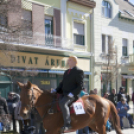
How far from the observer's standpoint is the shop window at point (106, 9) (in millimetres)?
22775

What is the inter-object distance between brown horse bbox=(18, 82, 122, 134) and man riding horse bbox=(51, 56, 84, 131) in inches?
8.8

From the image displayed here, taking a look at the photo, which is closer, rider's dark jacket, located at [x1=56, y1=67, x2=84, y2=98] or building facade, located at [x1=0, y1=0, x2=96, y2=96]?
rider's dark jacket, located at [x1=56, y1=67, x2=84, y2=98]

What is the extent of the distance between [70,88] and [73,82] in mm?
172

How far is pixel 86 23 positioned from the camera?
21000 mm

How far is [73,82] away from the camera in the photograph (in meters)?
5.80

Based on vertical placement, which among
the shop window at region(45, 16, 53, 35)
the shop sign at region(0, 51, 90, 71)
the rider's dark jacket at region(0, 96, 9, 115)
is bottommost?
the rider's dark jacket at region(0, 96, 9, 115)

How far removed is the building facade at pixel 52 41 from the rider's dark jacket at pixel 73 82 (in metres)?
9.80

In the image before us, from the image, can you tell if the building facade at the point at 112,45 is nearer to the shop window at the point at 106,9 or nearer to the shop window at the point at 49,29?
the shop window at the point at 106,9

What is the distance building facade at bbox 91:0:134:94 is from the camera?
835 inches

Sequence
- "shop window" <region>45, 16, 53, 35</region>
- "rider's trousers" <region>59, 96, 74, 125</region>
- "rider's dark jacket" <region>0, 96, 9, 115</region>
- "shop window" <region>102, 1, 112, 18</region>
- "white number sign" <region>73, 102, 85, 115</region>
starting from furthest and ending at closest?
"shop window" <region>102, 1, 112, 18</region>, "shop window" <region>45, 16, 53, 35</region>, "rider's dark jacket" <region>0, 96, 9, 115</region>, "white number sign" <region>73, 102, 85, 115</region>, "rider's trousers" <region>59, 96, 74, 125</region>

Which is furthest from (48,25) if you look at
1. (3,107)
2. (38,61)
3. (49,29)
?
(3,107)

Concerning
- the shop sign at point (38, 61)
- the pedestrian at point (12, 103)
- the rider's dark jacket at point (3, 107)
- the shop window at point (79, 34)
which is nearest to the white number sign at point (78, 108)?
the rider's dark jacket at point (3, 107)

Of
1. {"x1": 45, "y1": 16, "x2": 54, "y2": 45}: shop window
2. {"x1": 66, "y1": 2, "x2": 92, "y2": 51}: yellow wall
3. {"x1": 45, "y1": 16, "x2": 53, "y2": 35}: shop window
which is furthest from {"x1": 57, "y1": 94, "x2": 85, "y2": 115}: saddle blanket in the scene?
{"x1": 66, "y1": 2, "x2": 92, "y2": 51}: yellow wall

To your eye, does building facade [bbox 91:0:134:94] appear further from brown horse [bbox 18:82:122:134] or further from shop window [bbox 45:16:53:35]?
brown horse [bbox 18:82:122:134]
